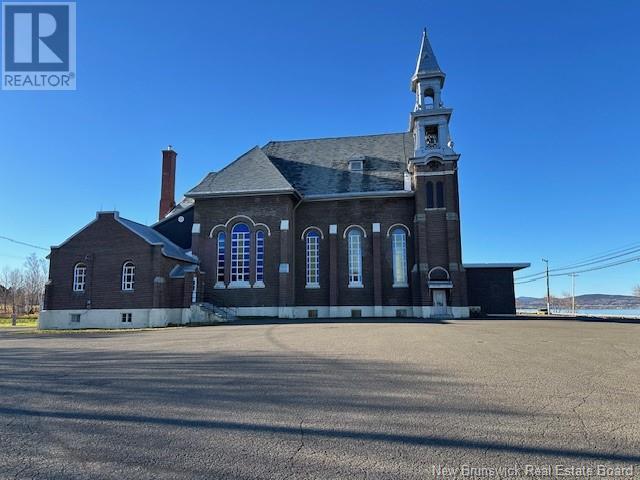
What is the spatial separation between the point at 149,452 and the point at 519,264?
33231 mm

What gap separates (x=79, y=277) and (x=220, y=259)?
31.5 feet

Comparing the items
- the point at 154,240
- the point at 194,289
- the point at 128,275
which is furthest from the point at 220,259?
the point at 128,275

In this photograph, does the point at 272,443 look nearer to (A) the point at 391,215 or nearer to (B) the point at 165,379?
(B) the point at 165,379

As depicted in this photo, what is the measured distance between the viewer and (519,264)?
3234cm

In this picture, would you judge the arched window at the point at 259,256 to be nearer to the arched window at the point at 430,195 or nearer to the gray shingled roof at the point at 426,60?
the arched window at the point at 430,195

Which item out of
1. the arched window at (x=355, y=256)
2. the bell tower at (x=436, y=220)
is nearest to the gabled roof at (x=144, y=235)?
the arched window at (x=355, y=256)

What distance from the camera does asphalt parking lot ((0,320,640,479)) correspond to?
384 cm

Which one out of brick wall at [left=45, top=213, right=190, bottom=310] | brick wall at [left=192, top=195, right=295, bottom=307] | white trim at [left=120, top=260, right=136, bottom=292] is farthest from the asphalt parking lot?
brick wall at [left=192, top=195, right=295, bottom=307]

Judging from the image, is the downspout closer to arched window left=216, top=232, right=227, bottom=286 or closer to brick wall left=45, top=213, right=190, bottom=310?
arched window left=216, top=232, right=227, bottom=286

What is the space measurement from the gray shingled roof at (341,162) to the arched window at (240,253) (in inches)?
231

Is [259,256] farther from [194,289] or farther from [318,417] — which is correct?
[318,417]

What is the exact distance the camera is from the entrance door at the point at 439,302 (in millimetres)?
29142

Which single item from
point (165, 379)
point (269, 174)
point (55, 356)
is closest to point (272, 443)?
point (165, 379)

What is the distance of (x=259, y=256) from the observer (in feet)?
103
